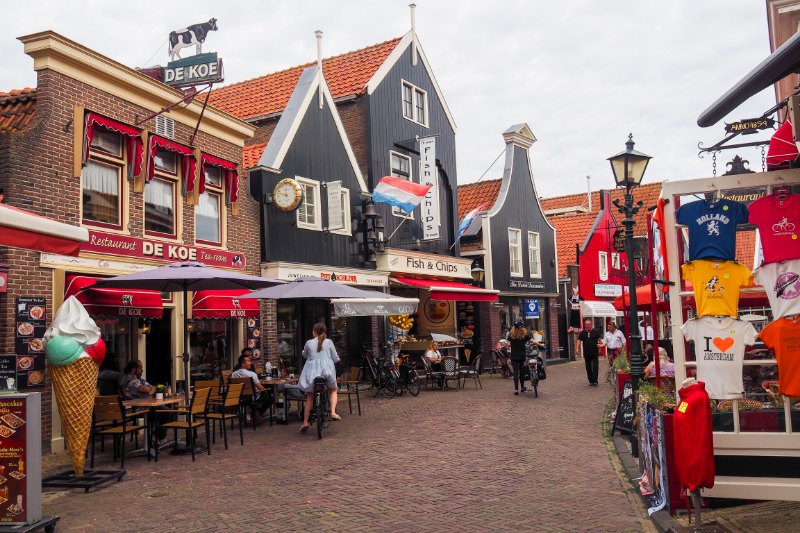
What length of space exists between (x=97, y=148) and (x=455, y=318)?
610 inches

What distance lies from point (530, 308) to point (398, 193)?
36.9 feet

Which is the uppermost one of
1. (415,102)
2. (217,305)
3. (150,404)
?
(415,102)

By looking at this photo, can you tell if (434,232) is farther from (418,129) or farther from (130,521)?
(130,521)

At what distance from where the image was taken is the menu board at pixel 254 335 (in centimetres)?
1512

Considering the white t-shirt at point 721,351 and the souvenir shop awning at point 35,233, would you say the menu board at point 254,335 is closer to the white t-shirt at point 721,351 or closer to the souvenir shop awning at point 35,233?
the souvenir shop awning at point 35,233

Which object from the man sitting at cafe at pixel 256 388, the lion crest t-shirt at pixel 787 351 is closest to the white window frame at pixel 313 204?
the man sitting at cafe at pixel 256 388

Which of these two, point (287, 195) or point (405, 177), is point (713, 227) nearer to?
point (287, 195)

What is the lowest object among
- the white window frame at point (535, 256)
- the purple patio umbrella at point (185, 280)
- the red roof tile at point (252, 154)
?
the purple patio umbrella at point (185, 280)

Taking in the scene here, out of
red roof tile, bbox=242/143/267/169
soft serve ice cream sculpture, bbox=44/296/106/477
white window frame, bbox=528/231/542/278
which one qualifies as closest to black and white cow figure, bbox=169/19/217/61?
red roof tile, bbox=242/143/267/169

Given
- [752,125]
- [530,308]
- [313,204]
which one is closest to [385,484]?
[752,125]

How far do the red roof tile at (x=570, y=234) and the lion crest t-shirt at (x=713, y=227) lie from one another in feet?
→ 86.2

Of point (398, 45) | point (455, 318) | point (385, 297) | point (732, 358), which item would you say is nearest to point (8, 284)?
point (385, 297)

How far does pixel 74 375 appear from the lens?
7.94 metres

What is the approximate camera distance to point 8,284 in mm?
9898
